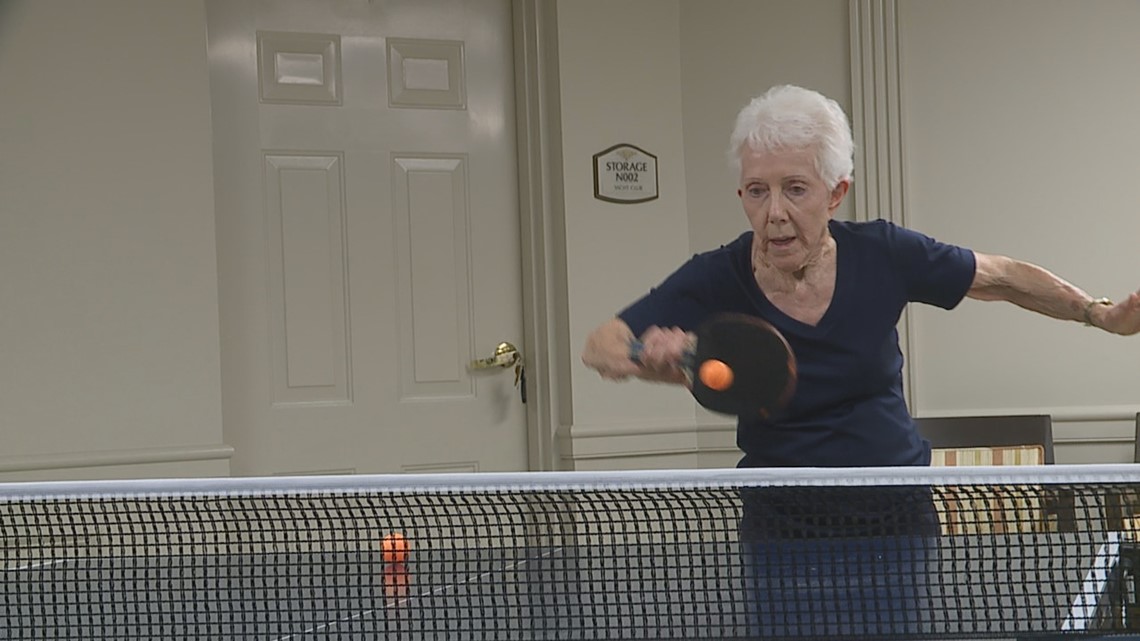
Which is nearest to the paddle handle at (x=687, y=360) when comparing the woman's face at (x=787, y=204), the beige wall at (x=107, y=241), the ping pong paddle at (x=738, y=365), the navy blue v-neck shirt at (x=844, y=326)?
the ping pong paddle at (x=738, y=365)

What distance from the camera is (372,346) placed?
465 cm

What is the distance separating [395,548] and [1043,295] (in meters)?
1.03

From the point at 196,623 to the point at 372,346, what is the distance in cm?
311

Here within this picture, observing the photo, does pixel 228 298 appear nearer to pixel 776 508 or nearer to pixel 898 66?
pixel 898 66

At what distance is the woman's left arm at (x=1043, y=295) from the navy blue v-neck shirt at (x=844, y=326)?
5 cm

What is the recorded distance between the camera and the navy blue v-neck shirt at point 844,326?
78.0 inches

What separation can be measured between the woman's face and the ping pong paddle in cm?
21

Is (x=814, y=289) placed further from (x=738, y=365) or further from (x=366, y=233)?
(x=366, y=233)

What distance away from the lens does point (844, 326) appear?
1987 mm

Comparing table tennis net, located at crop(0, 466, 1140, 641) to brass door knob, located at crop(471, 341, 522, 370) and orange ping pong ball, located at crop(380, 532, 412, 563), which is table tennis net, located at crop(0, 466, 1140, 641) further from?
brass door knob, located at crop(471, 341, 522, 370)

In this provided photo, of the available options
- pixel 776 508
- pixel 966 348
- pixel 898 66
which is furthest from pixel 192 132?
pixel 776 508

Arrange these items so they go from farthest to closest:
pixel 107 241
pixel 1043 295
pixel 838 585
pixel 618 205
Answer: pixel 618 205
pixel 107 241
pixel 1043 295
pixel 838 585

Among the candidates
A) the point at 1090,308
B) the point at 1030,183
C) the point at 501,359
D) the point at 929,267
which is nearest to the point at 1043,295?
the point at 1090,308

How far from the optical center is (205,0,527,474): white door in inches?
177
